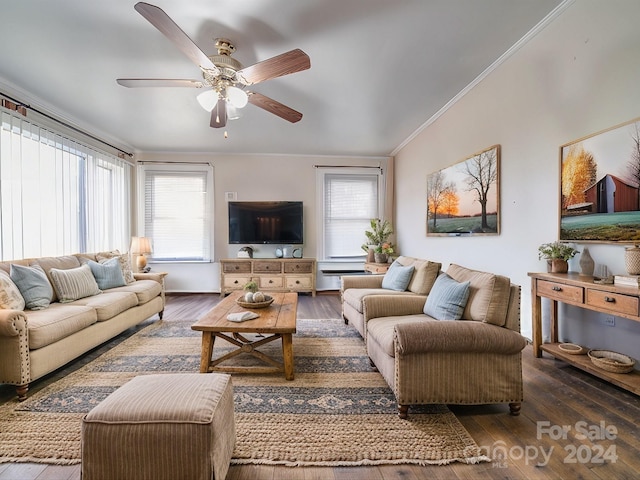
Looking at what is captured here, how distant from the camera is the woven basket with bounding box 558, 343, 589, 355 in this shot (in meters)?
2.21

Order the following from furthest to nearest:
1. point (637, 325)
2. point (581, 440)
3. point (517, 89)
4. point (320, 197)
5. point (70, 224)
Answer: point (320, 197) → point (70, 224) → point (517, 89) → point (637, 325) → point (581, 440)

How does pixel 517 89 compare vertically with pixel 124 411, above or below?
above

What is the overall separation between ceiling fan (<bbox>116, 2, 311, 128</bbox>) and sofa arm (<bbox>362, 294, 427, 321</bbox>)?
189 centimetres

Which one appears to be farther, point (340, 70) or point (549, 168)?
point (340, 70)

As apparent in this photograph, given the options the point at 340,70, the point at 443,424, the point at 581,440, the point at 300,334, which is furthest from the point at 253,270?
the point at 581,440

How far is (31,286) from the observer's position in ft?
8.26

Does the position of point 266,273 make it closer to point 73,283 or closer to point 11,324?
point 73,283

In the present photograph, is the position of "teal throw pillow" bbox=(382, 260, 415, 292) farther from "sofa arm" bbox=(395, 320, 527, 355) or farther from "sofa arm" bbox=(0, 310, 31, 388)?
"sofa arm" bbox=(0, 310, 31, 388)

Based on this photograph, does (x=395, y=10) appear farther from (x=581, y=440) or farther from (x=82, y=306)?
(x=82, y=306)

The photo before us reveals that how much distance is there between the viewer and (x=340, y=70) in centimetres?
283

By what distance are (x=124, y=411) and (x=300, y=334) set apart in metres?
2.16

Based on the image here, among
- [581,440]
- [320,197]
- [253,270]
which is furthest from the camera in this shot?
[320,197]

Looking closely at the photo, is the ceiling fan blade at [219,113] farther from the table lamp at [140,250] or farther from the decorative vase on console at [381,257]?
the decorative vase on console at [381,257]

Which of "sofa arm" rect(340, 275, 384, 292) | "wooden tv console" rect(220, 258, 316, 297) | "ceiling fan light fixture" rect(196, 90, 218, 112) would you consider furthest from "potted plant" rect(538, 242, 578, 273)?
"wooden tv console" rect(220, 258, 316, 297)
